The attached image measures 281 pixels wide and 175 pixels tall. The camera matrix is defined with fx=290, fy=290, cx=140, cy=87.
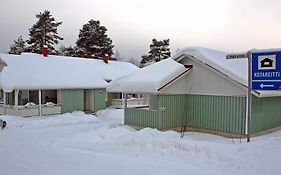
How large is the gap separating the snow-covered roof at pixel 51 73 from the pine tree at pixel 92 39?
21.6 meters

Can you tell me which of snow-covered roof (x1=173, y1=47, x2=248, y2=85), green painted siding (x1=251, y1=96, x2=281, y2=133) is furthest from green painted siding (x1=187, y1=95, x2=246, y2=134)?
snow-covered roof (x1=173, y1=47, x2=248, y2=85)

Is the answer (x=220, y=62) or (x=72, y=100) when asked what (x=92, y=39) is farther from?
(x=220, y=62)

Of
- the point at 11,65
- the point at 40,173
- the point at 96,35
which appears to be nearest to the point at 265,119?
the point at 40,173

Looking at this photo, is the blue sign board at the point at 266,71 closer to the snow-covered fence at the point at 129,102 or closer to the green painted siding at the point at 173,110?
the green painted siding at the point at 173,110

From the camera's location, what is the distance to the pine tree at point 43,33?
172ft

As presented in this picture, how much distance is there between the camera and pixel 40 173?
348 inches

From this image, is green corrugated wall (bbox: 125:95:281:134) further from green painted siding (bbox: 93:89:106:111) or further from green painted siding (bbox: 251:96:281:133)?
green painted siding (bbox: 93:89:106:111)

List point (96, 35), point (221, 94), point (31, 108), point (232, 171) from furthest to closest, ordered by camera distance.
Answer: point (96, 35) < point (31, 108) < point (221, 94) < point (232, 171)

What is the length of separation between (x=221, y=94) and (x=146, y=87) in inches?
157

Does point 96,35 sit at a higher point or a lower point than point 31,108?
higher

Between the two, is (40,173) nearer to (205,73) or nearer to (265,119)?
(205,73)

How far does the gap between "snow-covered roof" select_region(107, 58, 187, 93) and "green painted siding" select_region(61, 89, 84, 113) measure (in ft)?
29.1

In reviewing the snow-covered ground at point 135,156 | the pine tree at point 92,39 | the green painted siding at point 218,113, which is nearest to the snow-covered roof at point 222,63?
the green painted siding at point 218,113

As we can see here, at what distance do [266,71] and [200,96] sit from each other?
6365 mm
